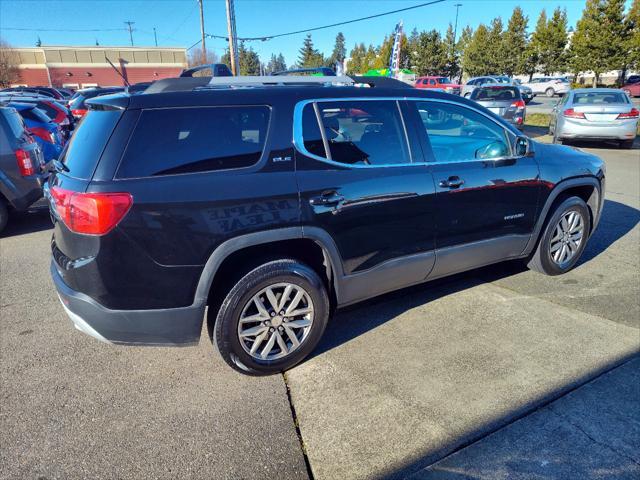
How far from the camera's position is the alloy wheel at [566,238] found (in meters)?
4.32

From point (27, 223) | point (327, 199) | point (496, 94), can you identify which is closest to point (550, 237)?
point (327, 199)

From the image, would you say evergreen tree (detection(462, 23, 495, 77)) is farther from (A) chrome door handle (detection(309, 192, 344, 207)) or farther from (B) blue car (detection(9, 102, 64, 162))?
(A) chrome door handle (detection(309, 192, 344, 207))

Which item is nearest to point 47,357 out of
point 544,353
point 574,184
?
point 544,353

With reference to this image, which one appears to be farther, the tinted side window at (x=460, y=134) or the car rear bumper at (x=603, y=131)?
the car rear bumper at (x=603, y=131)

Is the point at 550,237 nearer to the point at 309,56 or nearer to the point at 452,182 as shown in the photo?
the point at 452,182

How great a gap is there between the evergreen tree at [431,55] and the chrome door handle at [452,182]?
52.2m

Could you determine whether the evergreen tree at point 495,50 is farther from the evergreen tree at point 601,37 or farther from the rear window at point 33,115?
the rear window at point 33,115

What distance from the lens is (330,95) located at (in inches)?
119

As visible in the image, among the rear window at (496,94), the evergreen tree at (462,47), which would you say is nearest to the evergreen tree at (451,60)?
the evergreen tree at (462,47)

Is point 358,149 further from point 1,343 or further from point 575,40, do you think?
point 575,40


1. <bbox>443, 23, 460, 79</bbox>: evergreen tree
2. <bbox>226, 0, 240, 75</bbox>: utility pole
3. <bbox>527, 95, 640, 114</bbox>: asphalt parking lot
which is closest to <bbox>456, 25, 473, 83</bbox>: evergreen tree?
<bbox>443, 23, 460, 79</bbox>: evergreen tree

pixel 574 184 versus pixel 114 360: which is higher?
pixel 574 184

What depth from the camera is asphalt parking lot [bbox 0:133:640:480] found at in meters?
2.24

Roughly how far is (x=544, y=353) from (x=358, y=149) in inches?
76.7
